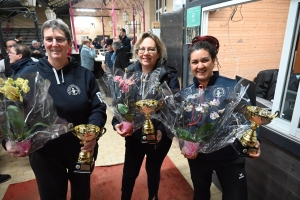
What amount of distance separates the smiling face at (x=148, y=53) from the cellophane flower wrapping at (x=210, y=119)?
1.35 ft

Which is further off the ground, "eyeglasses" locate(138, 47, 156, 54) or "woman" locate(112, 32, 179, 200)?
"eyeglasses" locate(138, 47, 156, 54)

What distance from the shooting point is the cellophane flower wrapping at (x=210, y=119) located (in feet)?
3.38

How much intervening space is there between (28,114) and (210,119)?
953mm

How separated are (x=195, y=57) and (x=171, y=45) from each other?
193cm

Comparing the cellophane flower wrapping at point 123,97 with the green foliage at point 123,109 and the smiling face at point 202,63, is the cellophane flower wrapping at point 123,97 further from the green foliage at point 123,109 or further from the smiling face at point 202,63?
the smiling face at point 202,63

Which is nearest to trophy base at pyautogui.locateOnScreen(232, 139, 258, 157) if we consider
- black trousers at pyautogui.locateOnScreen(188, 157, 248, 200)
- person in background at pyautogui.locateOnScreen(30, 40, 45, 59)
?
black trousers at pyautogui.locateOnScreen(188, 157, 248, 200)

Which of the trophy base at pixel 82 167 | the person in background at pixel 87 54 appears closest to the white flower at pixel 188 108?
the trophy base at pixel 82 167

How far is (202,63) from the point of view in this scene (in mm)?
1136

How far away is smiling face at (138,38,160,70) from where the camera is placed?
1350 mm

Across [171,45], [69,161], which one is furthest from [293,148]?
[171,45]

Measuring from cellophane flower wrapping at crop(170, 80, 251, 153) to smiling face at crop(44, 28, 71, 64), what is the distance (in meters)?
0.73

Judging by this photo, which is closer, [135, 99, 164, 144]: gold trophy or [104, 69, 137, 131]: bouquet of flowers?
[135, 99, 164, 144]: gold trophy

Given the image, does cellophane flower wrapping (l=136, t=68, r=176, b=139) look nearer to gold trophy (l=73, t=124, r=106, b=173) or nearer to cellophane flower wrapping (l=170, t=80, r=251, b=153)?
cellophane flower wrapping (l=170, t=80, r=251, b=153)

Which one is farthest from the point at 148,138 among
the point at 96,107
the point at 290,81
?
the point at 290,81
